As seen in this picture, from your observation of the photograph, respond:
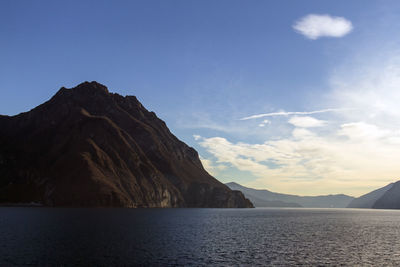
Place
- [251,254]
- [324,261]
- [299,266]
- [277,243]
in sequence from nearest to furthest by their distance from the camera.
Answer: [299,266] → [324,261] → [251,254] → [277,243]

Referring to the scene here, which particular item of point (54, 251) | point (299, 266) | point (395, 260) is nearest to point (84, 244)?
point (54, 251)

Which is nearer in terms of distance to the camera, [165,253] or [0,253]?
[0,253]

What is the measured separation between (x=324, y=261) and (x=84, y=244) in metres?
42.6

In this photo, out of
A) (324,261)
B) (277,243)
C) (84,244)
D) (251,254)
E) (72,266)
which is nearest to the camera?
(72,266)

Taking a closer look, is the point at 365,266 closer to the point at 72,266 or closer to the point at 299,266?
the point at 299,266

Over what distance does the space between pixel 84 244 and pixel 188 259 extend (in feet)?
74.9

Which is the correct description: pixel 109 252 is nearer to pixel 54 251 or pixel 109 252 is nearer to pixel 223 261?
pixel 54 251

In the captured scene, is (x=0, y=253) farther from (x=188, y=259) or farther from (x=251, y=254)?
(x=251, y=254)

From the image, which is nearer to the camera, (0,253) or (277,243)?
(0,253)

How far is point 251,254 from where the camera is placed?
57.8 metres

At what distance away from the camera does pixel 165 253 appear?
5625 cm

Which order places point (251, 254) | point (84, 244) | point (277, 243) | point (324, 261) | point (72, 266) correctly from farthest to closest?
point (277, 243) → point (84, 244) → point (251, 254) → point (324, 261) → point (72, 266)

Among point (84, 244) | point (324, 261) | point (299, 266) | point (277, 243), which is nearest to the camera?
point (299, 266)

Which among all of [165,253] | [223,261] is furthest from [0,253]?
[223,261]
